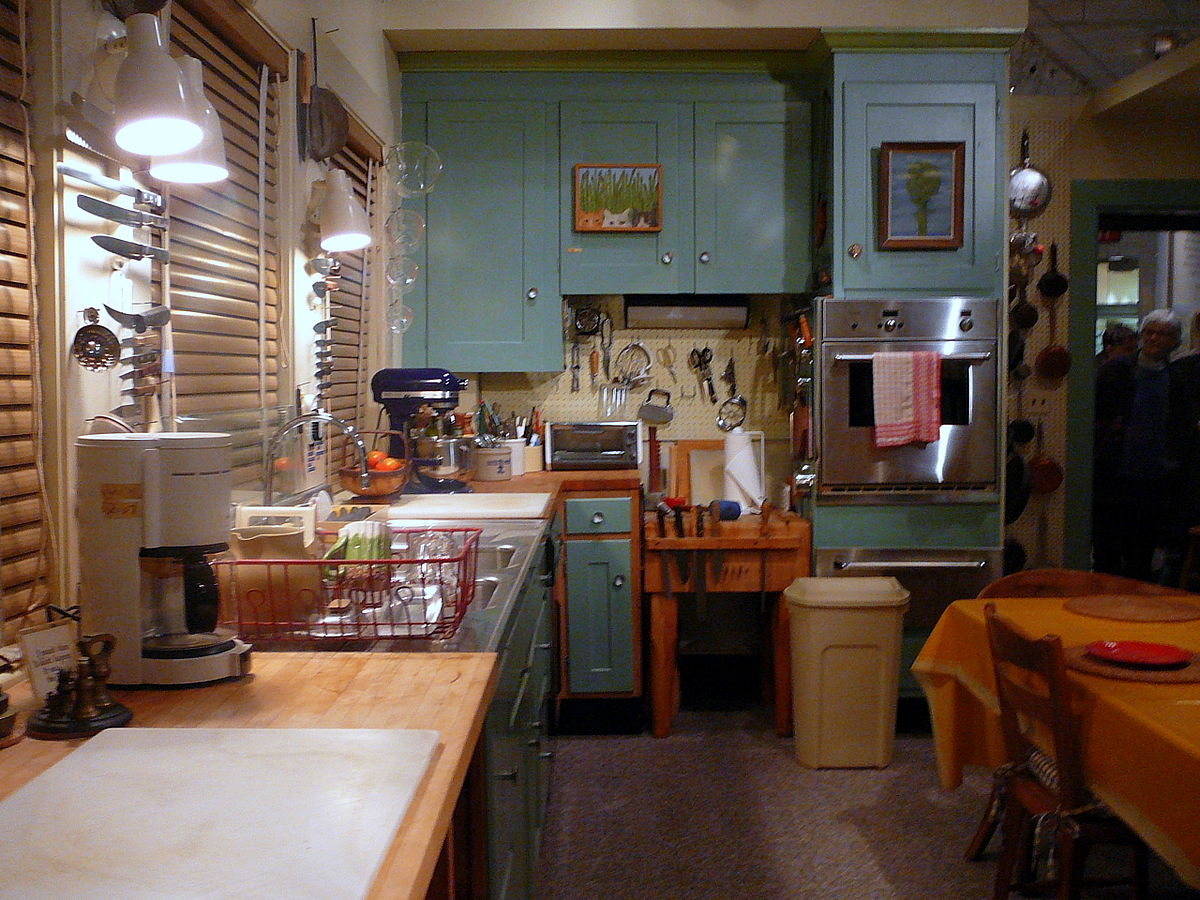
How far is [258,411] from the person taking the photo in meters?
2.43

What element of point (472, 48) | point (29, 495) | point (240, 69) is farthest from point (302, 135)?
point (29, 495)

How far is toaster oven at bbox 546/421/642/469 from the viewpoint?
3.84 metres

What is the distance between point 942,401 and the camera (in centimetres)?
353

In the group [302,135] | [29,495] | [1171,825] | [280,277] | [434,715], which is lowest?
[1171,825]

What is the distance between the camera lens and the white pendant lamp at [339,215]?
259 centimetres

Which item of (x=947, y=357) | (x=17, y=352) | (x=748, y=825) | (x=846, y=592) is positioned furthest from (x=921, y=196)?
(x=17, y=352)

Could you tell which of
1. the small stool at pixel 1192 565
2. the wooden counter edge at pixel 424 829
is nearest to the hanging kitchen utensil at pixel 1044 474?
the small stool at pixel 1192 565

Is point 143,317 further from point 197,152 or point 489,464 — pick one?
point 489,464

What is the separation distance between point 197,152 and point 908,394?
8.22 feet

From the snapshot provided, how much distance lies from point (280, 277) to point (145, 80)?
1199 mm

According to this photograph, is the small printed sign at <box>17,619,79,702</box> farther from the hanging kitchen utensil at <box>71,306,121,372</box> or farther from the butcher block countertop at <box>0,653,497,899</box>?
the hanging kitchen utensil at <box>71,306,121,372</box>

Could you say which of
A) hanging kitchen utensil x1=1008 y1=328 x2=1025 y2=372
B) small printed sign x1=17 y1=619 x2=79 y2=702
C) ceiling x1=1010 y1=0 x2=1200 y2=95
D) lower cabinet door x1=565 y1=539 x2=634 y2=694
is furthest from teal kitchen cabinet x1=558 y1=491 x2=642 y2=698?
ceiling x1=1010 y1=0 x2=1200 y2=95

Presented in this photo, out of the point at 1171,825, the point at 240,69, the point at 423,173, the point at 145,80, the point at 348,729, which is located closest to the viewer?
the point at 348,729

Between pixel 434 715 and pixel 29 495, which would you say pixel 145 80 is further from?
pixel 434 715
